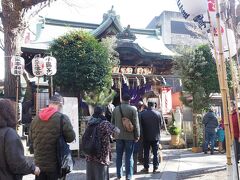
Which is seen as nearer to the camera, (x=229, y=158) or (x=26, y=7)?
(x=229, y=158)

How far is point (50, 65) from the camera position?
11.1 meters

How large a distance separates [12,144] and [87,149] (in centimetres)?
240

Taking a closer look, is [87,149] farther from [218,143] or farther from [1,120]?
[218,143]

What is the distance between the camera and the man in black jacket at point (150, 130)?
8.34 m

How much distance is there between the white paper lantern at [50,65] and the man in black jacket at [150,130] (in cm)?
413

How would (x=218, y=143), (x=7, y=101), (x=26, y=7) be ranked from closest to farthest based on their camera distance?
1. (x=7, y=101)
2. (x=26, y=7)
3. (x=218, y=143)

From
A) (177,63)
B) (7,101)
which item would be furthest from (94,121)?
(177,63)

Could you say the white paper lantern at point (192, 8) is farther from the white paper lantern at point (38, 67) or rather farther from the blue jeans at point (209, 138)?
the blue jeans at point (209, 138)

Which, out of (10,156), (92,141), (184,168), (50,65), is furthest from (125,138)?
(50,65)

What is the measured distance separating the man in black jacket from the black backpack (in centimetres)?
271

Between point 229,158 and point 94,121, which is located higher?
point 94,121

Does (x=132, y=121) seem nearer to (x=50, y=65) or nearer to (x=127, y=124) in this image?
(x=127, y=124)

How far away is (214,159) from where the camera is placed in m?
11.1

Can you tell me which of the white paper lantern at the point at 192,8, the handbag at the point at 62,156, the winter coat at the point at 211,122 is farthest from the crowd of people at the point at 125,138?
the winter coat at the point at 211,122
